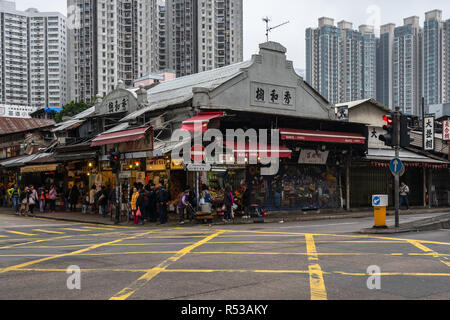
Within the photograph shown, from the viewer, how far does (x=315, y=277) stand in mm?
8336

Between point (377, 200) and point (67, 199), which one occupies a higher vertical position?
point (377, 200)

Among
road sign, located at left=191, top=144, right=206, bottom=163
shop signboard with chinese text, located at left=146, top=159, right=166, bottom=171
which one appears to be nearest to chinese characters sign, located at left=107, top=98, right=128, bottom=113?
shop signboard with chinese text, located at left=146, top=159, right=166, bottom=171

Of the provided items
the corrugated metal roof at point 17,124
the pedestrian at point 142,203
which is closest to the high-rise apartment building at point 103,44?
the corrugated metal roof at point 17,124

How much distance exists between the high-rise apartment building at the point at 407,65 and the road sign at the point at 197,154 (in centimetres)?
10268

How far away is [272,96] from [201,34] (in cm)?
11350

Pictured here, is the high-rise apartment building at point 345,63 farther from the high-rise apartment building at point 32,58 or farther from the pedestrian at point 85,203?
the pedestrian at point 85,203

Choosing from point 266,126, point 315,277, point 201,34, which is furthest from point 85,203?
point 201,34

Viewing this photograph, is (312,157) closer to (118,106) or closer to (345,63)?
(118,106)

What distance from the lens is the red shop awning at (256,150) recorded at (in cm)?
2311

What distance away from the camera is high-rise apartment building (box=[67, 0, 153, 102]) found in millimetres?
128875

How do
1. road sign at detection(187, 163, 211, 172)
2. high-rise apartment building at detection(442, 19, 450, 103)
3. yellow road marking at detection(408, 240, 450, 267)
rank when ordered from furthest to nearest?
high-rise apartment building at detection(442, 19, 450, 103) → road sign at detection(187, 163, 211, 172) → yellow road marking at detection(408, 240, 450, 267)

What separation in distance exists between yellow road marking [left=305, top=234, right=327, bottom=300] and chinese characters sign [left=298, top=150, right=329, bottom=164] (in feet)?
50.7

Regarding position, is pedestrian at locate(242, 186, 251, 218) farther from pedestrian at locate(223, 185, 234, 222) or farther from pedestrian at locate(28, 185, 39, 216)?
pedestrian at locate(28, 185, 39, 216)
